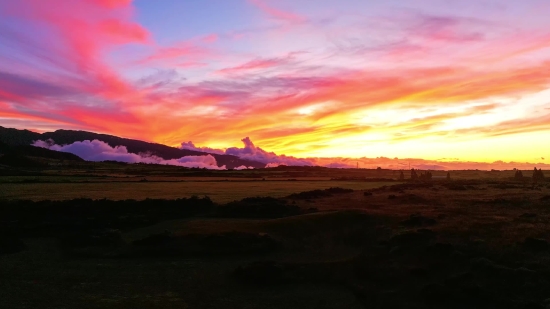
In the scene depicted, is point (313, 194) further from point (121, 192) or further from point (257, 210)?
point (121, 192)

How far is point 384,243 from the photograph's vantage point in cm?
3503

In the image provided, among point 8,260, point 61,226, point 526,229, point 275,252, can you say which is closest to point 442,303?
point 275,252

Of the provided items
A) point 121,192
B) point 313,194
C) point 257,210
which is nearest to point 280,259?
point 257,210

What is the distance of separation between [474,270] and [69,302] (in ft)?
83.1

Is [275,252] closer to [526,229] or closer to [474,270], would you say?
[474,270]

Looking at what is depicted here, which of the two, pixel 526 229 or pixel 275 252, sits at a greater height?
pixel 526 229

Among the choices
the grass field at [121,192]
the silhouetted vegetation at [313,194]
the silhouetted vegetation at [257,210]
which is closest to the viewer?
the silhouetted vegetation at [257,210]

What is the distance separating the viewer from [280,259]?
3266cm

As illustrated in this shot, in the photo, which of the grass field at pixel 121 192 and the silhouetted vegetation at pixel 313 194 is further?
the grass field at pixel 121 192

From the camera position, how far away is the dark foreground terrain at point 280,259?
2381 cm

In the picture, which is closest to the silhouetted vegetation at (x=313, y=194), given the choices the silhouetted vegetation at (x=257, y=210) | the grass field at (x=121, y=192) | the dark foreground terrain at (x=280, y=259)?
the grass field at (x=121, y=192)

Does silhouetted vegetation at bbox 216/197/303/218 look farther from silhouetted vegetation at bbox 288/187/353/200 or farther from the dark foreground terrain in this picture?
silhouetted vegetation at bbox 288/187/353/200

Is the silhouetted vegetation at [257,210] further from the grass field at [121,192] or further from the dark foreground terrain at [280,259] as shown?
the grass field at [121,192]

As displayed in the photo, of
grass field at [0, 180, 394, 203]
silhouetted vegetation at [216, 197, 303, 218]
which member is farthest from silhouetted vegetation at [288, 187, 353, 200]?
silhouetted vegetation at [216, 197, 303, 218]
